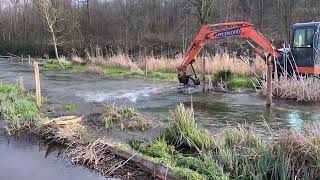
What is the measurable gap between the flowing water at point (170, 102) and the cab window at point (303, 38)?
2.39 meters

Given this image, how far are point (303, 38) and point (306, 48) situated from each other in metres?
0.37

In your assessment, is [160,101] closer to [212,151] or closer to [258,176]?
[212,151]

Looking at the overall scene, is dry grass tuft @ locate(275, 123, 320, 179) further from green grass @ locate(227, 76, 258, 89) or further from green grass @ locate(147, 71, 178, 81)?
green grass @ locate(147, 71, 178, 81)

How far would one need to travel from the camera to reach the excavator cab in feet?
51.4

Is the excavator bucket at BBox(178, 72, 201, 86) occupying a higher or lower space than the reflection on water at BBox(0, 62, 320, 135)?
higher

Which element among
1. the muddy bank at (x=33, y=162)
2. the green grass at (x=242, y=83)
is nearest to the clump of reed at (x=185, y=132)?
the muddy bank at (x=33, y=162)

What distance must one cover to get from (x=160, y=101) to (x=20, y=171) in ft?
25.0

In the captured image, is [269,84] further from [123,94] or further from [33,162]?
[33,162]

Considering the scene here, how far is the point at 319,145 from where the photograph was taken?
21.6ft

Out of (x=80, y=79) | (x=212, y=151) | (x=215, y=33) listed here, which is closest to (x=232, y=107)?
(x=215, y=33)

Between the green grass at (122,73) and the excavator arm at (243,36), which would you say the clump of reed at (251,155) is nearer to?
the excavator arm at (243,36)

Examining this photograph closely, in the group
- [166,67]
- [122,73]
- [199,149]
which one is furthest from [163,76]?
[199,149]

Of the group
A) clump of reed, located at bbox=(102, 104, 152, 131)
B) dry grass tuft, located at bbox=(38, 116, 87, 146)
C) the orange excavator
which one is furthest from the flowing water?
the orange excavator

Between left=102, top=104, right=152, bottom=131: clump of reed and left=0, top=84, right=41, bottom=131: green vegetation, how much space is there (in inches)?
74.0
